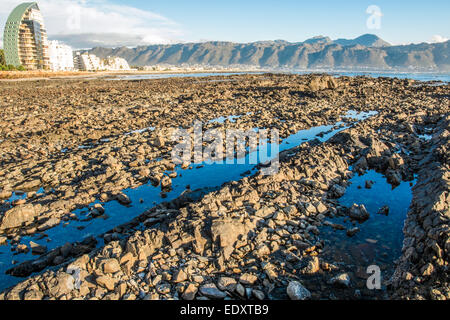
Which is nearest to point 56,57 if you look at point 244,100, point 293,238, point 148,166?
point 244,100

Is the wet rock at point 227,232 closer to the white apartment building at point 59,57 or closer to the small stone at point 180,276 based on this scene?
the small stone at point 180,276

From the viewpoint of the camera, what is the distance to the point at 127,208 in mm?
9359

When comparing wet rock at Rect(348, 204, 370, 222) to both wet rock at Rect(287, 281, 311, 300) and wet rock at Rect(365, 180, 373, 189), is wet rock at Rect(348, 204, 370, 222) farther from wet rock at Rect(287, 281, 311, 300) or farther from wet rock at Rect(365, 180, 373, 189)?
wet rock at Rect(287, 281, 311, 300)

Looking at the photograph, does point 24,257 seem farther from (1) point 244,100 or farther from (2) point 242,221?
(1) point 244,100

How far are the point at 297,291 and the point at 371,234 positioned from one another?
3312 mm

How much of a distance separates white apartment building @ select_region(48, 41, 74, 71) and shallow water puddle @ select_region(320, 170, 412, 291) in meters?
130

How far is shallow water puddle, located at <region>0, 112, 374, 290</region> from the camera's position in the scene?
287 inches

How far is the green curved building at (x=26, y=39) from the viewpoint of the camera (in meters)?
101

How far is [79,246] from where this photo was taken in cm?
705

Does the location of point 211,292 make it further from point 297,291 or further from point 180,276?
point 297,291

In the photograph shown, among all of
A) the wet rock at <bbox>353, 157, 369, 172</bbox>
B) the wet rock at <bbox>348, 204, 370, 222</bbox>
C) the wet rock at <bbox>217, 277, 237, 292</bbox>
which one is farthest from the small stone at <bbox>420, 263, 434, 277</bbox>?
the wet rock at <bbox>353, 157, 369, 172</bbox>

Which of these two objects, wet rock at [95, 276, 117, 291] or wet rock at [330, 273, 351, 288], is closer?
wet rock at [95, 276, 117, 291]

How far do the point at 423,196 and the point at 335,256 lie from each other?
420cm

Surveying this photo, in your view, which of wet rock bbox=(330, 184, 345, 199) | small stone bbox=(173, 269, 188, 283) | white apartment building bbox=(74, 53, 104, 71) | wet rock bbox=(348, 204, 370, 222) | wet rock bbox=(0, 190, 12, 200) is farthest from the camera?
white apartment building bbox=(74, 53, 104, 71)
